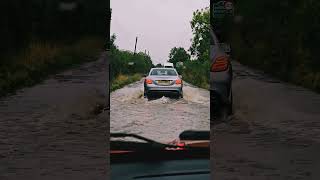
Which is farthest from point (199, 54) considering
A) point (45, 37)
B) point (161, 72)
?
point (45, 37)

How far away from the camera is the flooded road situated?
3.31m

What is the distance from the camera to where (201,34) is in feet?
11.7

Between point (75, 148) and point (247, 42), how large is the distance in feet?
5.90

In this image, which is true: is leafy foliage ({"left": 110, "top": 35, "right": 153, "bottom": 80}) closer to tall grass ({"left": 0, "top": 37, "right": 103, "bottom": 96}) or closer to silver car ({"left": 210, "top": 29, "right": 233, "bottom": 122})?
tall grass ({"left": 0, "top": 37, "right": 103, "bottom": 96})

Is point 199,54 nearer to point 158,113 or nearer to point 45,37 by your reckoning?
point 158,113

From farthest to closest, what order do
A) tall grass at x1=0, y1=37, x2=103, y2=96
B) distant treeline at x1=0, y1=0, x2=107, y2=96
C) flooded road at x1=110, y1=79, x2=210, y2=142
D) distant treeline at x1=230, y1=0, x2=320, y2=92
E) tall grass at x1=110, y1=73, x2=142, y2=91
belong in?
1. distant treeline at x1=230, y1=0, x2=320, y2=92
2. tall grass at x1=0, y1=37, x2=103, y2=96
3. distant treeline at x1=0, y1=0, x2=107, y2=96
4. tall grass at x1=110, y1=73, x2=142, y2=91
5. flooded road at x1=110, y1=79, x2=210, y2=142

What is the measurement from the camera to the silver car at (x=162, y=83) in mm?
3521

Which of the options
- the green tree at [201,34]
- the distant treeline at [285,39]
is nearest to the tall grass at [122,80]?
the green tree at [201,34]

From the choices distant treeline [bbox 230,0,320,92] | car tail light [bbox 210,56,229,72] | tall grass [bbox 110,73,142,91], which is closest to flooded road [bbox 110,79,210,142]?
tall grass [bbox 110,73,142,91]

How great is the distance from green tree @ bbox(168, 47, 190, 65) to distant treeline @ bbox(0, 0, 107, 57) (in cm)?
52

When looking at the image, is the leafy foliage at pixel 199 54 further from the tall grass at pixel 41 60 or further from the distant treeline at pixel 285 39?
the distant treeline at pixel 285 39

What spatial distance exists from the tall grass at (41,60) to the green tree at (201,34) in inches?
26.0

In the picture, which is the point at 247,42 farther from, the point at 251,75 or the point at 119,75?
the point at 119,75

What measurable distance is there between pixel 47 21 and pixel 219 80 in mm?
1683
